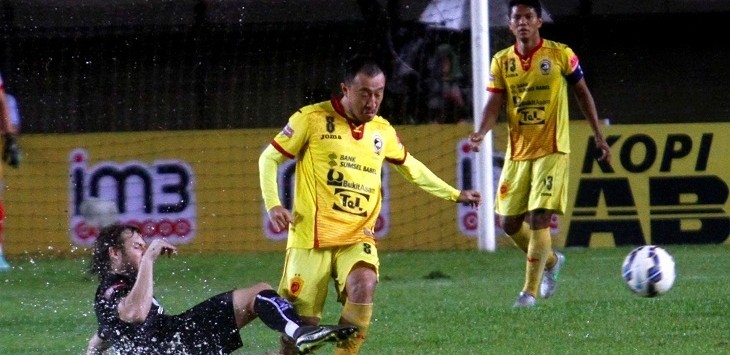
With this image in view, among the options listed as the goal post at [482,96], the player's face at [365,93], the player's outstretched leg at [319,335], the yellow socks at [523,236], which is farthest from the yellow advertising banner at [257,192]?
the player's outstretched leg at [319,335]

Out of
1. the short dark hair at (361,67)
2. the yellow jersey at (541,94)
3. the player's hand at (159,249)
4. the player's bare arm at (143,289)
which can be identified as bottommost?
the player's bare arm at (143,289)

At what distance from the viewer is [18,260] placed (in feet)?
45.2

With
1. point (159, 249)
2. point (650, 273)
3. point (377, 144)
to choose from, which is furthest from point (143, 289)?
point (650, 273)

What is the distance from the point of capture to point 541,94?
A: 9516mm

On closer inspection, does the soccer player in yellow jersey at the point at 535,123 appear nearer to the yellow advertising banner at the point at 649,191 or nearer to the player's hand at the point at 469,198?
the player's hand at the point at 469,198

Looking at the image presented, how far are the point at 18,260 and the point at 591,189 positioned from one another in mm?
5585

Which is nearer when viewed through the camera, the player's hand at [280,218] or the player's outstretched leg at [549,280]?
the player's hand at [280,218]

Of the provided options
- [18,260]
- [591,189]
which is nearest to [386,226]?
[591,189]

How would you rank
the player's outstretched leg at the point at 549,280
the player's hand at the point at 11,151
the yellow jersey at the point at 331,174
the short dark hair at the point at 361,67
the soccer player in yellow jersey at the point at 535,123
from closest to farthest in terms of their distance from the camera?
the short dark hair at the point at 361,67 < the yellow jersey at the point at 331,174 < the soccer player in yellow jersey at the point at 535,123 < the player's outstretched leg at the point at 549,280 < the player's hand at the point at 11,151

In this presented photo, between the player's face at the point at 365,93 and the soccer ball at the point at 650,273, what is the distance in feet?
8.80

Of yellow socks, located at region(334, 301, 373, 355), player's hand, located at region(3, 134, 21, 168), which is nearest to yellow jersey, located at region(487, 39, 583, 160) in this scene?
yellow socks, located at region(334, 301, 373, 355)

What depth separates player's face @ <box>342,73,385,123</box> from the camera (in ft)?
21.8

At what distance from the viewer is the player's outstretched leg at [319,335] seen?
239 inches

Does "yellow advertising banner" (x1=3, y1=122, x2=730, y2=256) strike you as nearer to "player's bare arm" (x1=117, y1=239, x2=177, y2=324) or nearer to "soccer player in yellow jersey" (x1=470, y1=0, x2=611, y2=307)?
"soccer player in yellow jersey" (x1=470, y1=0, x2=611, y2=307)
